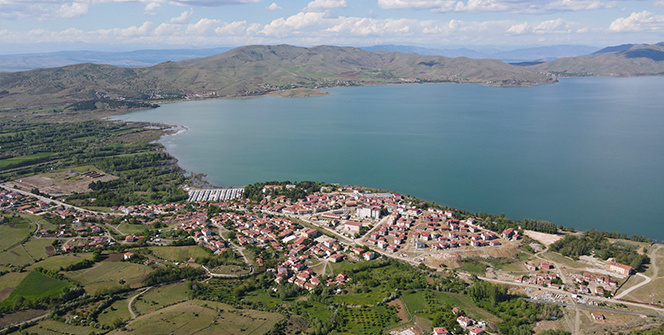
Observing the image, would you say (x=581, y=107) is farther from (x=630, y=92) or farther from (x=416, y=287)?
(x=416, y=287)

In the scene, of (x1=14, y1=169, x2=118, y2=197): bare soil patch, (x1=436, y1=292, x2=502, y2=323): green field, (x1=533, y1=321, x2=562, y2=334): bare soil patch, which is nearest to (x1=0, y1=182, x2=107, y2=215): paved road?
(x1=14, y1=169, x2=118, y2=197): bare soil patch

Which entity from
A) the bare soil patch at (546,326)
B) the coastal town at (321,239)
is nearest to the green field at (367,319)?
the coastal town at (321,239)

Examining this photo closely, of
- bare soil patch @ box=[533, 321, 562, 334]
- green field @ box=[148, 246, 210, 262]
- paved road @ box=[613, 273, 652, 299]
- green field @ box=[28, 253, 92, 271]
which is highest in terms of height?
green field @ box=[28, 253, 92, 271]

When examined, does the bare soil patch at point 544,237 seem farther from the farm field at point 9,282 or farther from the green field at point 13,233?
the green field at point 13,233

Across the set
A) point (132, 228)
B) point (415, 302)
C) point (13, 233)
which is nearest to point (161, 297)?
point (132, 228)

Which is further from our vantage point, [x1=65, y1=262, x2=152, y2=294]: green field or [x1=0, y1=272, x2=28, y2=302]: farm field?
[x1=65, y1=262, x2=152, y2=294]: green field

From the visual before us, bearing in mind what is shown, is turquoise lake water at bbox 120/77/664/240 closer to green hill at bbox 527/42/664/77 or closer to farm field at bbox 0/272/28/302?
farm field at bbox 0/272/28/302

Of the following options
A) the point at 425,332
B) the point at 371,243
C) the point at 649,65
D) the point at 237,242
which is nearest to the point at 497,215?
the point at 371,243
